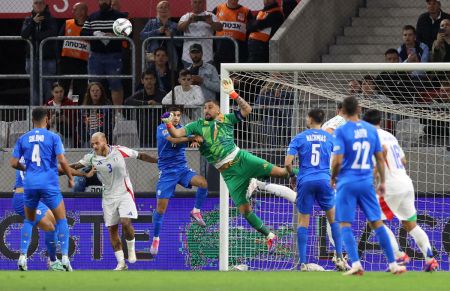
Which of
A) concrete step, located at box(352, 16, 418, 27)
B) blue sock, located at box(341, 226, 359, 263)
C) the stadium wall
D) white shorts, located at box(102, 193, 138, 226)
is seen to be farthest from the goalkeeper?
concrete step, located at box(352, 16, 418, 27)

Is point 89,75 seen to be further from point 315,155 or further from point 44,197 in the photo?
point 315,155

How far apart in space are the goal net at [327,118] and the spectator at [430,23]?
1.08 metres

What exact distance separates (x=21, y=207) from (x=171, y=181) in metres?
2.30

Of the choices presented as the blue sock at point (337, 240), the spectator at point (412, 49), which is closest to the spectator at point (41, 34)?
the spectator at point (412, 49)

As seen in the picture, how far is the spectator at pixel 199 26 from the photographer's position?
22297 mm

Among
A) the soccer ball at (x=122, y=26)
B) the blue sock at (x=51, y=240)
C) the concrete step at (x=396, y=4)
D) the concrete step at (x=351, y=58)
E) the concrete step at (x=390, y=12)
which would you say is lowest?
the blue sock at (x=51, y=240)

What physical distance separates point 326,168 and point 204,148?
6.32 ft

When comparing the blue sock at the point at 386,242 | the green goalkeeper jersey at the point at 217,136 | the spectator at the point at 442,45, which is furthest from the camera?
the spectator at the point at 442,45

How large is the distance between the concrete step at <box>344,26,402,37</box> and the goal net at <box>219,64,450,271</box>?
2549mm

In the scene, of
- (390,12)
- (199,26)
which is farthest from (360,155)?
(390,12)

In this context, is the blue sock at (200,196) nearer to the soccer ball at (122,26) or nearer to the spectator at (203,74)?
the spectator at (203,74)

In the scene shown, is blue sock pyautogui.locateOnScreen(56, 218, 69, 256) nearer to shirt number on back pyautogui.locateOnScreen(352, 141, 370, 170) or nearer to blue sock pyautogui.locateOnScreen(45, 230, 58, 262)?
blue sock pyautogui.locateOnScreen(45, 230, 58, 262)

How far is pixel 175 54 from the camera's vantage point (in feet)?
73.6

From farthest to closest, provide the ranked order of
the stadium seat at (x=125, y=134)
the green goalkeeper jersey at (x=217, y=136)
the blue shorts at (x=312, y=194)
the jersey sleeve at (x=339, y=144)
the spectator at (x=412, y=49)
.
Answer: the stadium seat at (x=125, y=134), the spectator at (x=412, y=49), the green goalkeeper jersey at (x=217, y=136), the blue shorts at (x=312, y=194), the jersey sleeve at (x=339, y=144)
